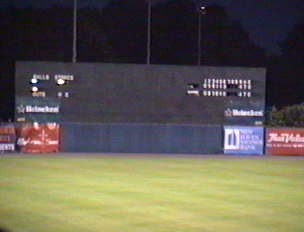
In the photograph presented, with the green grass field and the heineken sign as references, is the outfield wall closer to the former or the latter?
the heineken sign

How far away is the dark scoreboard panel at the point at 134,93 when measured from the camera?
85.6 ft

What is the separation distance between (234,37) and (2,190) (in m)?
53.6

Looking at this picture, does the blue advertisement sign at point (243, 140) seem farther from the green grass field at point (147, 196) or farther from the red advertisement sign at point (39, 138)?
the red advertisement sign at point (39, 138)

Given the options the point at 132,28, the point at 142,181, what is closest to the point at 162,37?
the point at 132,28

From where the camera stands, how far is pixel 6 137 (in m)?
26.7

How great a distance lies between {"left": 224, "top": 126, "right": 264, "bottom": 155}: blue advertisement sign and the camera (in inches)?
1128

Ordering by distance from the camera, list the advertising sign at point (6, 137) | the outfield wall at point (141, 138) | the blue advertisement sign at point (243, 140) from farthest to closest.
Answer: the blue advertisement sign at point (243, 140) → the outfield wall at point (141, 138) → the advertising sign at point (6, 137)

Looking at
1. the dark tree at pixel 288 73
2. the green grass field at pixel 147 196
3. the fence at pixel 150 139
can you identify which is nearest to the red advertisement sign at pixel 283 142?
the fence at pixel 150 139

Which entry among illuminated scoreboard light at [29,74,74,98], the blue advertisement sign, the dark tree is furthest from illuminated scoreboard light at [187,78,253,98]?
the dark tree

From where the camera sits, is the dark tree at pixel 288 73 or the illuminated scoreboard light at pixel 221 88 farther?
the dark tree at pixel 288 73

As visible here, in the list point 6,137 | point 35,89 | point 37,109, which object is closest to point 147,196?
point 35,89

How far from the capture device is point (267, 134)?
2892cm

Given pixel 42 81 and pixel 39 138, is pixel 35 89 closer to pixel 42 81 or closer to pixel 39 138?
pixel 42 81

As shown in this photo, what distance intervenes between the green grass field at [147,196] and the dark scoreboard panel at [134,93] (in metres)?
3.29
